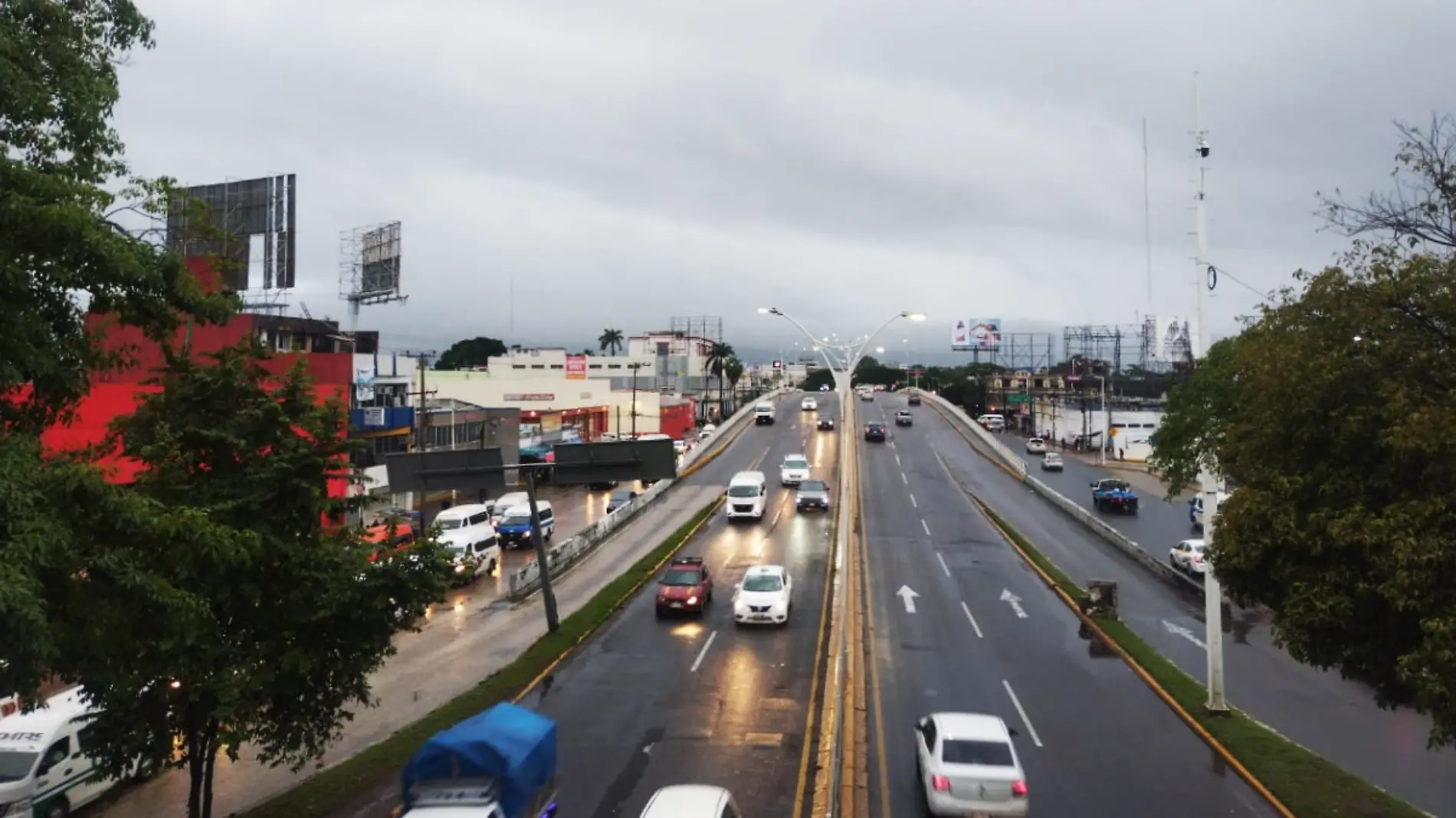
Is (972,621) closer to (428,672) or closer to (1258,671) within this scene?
(1258,671)

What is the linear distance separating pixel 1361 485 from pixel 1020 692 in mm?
11173

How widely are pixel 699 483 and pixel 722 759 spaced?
3819 cm

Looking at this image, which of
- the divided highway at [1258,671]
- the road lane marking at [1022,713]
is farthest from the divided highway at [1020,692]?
the divided highway at [1258,671]

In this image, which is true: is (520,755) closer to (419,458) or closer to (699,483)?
(419,458)

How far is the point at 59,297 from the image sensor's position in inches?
379

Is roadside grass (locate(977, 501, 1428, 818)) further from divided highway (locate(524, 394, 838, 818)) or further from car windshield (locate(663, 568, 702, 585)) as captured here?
car windshield (locate(663, 568, 702, 585))

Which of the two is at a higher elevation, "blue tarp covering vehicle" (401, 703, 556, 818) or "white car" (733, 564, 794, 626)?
"blue tarp covering vehicle" (401, 703, 556, 818)

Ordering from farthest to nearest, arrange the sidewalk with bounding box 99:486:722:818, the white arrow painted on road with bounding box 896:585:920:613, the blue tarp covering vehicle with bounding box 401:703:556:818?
the white arrow painted on road with bounding box 896:585:920:613 < the sidewalk with bounding box 99:486:722:818 < the blue tarp covering vehicle with bounding box 401:703:556:818

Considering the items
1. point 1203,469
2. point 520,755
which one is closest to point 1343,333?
point 1203,469

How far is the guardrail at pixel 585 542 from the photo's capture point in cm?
3216

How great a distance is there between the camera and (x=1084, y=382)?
99250mm

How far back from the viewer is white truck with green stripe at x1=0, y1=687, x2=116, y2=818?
44.8 feet

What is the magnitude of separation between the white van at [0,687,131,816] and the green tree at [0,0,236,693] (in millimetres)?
6271

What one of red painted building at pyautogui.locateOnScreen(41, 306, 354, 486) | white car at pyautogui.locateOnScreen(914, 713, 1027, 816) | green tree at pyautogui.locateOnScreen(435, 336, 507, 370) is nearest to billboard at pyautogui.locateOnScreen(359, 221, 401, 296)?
red painted building at pyautogui.locateOnScreen(41, 306, 354, 486)
